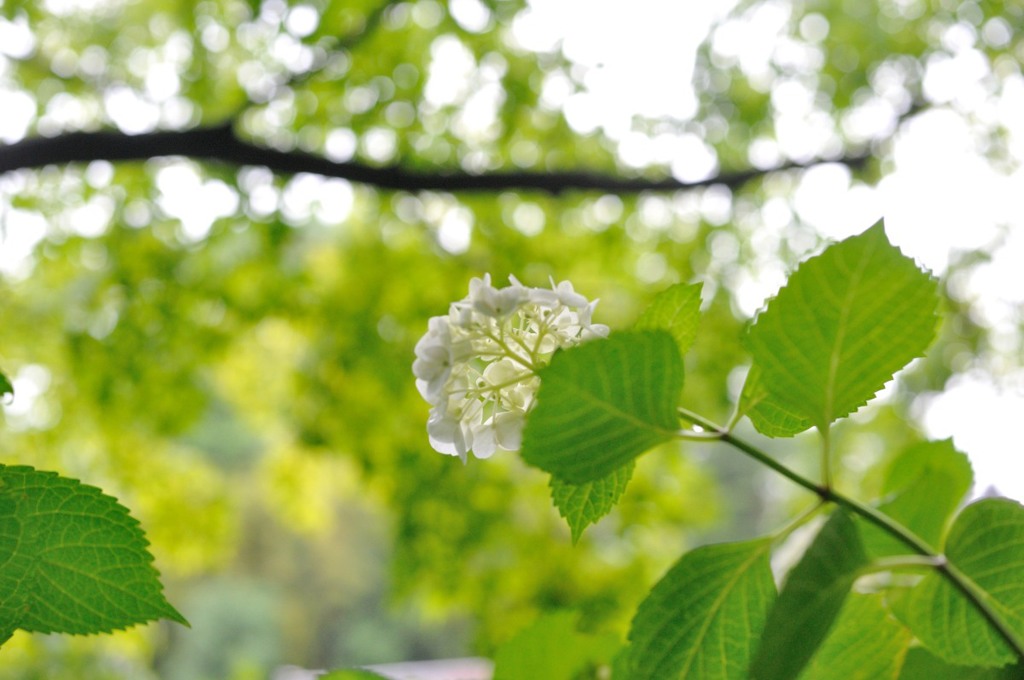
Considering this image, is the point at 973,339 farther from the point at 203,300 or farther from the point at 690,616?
the point at 690,616

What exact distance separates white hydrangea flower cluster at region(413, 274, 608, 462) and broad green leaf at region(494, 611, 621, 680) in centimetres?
9

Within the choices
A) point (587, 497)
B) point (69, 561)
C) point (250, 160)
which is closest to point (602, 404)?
point (587, 497)

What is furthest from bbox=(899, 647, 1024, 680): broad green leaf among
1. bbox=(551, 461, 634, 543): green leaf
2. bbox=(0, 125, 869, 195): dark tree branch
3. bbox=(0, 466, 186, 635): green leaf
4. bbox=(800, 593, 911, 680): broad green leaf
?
bbox=(0, 125, 869, 195): dark tree branch

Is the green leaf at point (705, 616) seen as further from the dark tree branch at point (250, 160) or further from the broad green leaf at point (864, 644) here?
the dark tree branch at point (250, 160)

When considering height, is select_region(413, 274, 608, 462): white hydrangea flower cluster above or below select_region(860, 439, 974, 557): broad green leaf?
above

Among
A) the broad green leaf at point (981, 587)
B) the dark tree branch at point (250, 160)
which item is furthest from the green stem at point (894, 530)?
the dark tree branch at point (250, 160)

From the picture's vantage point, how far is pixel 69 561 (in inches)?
8.9

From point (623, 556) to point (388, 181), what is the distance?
40.7 inches

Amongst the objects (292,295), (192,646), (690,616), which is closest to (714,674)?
(690,616)

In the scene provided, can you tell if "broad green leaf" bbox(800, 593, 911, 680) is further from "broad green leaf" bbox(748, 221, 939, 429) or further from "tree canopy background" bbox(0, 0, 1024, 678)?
"tree canopy background" bbox(0, 0, 1024, 678)

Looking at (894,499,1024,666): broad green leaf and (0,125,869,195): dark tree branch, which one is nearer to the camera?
(894,499,1024,666): broad green leaf

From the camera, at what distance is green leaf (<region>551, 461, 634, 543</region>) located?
245 mm

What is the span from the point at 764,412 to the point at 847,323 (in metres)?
0.04

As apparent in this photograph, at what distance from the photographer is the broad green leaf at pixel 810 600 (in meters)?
0.19
